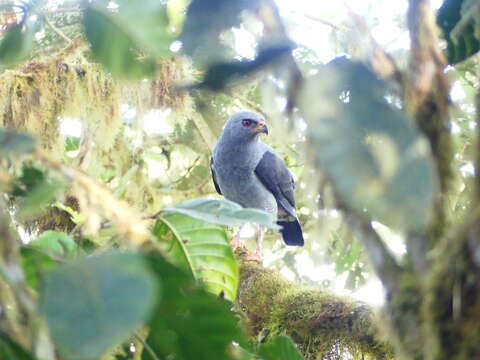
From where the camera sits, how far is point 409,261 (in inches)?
40.4

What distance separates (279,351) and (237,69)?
3.11ft

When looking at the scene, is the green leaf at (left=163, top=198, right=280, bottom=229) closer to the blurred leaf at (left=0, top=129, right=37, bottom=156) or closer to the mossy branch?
the blurred leaf at (left=0, top=129, right=37, bottom=156)

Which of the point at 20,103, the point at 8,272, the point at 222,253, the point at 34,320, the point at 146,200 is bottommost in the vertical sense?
the point at 146,200

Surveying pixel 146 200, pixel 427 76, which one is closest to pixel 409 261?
pixel 427 76

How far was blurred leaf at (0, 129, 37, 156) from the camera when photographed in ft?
3.15

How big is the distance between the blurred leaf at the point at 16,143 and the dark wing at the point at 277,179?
5554 mm

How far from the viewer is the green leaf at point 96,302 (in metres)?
0.77

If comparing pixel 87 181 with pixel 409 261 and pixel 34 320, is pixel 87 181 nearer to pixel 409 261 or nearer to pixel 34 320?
pixel 34 320

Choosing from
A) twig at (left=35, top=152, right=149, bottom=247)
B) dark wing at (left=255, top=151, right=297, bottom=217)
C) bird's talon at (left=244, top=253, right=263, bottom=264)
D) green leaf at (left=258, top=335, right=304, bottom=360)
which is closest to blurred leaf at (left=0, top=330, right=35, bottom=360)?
twig at (left=35, top=152, right=149, bottom=247)

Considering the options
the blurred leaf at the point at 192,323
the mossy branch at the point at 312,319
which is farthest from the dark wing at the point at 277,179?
the blurred leaf at the point at 192,323

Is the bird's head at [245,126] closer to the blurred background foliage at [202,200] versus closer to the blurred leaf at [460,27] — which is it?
the blurred background foliage at [202,200]

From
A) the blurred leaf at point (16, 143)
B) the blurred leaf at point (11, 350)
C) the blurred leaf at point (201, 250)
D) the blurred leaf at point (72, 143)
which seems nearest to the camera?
the blurred leaf at point (16, 143)

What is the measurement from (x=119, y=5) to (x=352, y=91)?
1.38 ft

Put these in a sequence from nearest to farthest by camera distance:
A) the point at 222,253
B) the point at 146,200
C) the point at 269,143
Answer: the point at 222,253 < the point at 146,200 < the point at 269,143
